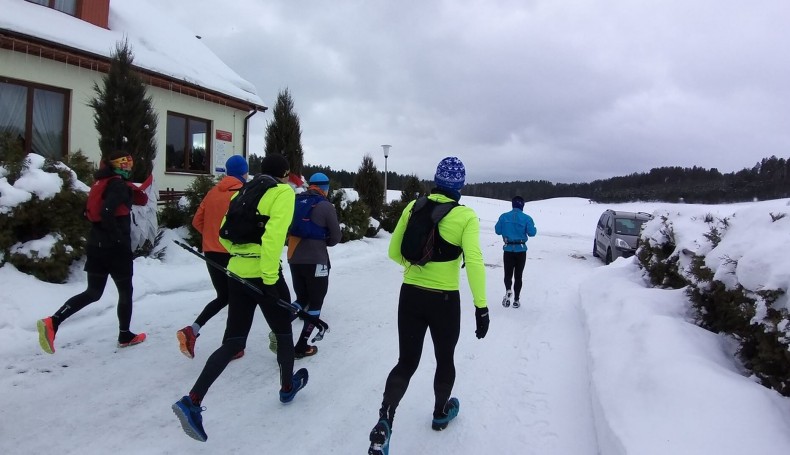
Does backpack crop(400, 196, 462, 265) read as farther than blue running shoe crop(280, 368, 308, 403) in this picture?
No

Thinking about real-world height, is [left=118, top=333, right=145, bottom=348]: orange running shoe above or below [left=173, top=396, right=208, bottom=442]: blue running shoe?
below

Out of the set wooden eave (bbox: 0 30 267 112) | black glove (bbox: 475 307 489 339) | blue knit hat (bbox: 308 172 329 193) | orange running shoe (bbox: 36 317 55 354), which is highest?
wooden eave (bbox: 0 30 267 112)

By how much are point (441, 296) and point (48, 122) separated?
33.7 feet

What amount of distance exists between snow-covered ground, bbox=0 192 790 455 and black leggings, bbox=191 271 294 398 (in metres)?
0.50

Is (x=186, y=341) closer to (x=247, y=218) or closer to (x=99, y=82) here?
(x=247, y=218)

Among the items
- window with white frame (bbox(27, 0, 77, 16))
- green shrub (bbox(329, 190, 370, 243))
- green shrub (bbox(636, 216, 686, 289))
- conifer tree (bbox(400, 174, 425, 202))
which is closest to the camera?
green shrub (bbox(636, 216, 686, 289))

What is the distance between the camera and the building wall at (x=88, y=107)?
869 cm

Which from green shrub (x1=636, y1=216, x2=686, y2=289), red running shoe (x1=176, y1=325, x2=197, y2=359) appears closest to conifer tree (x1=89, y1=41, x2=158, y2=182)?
red running shoe (x1=176, y1=325, x2=197, y2=359)

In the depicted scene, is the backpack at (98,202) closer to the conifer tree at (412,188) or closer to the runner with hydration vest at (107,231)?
the runner with hydration vest at (107,231)

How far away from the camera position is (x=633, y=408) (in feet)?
9.64

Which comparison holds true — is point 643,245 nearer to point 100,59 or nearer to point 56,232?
point 56,232

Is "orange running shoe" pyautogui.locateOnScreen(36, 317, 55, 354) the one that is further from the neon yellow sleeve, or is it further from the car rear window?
the car rear window

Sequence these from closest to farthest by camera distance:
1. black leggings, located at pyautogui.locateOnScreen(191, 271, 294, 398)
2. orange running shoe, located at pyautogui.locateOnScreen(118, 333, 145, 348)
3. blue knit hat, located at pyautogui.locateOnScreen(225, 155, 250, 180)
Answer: black leggings, located at pyautogui.locateOnScreen(191, 271, 294, 398), blue knit hat, located at pyautogui.locateOnScreen(225, 155, 250, 180), orange running shoe, located at pyautogui.locateOnScreen(118, 333, 145, 348)

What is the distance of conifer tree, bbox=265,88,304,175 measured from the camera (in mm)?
12719
